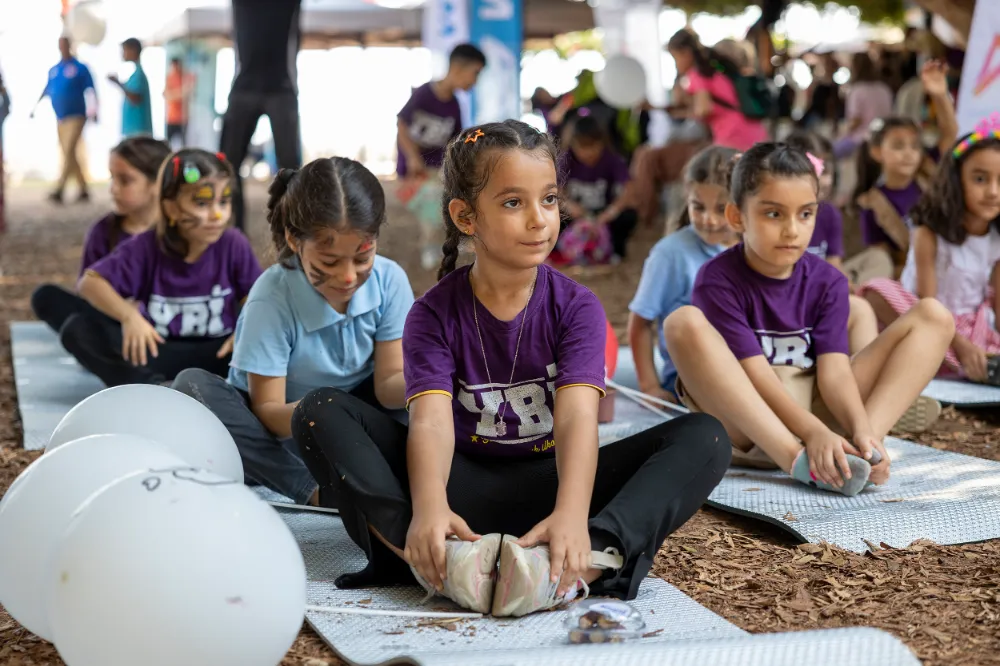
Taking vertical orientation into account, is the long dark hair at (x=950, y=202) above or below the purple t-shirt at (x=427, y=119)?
below

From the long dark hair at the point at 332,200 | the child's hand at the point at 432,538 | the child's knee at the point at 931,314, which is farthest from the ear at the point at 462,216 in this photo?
the child's knee at the point at 931,314

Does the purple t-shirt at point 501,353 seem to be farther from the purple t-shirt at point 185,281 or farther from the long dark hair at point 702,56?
the long dark hair at point 702,56

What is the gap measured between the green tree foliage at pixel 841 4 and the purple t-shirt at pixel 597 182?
505 centimetres

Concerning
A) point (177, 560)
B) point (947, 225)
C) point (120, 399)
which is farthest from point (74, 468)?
point (947, 225)

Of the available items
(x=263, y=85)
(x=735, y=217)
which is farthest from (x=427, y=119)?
(x=735, y=217)

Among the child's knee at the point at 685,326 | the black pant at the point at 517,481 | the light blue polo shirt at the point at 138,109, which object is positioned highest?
the light blue polo shirt at the point at 138,109

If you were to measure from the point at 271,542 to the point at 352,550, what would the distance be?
2.41ft

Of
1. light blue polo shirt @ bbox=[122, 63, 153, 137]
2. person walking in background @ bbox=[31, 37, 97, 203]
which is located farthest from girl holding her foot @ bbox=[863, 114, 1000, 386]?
light blue polo shirt @ bbox=[122, 63, 153, 137]

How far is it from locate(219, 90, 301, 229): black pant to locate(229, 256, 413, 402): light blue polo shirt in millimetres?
2724

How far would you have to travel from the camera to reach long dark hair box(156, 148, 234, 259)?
3342 millimetres

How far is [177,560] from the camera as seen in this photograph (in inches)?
56.9

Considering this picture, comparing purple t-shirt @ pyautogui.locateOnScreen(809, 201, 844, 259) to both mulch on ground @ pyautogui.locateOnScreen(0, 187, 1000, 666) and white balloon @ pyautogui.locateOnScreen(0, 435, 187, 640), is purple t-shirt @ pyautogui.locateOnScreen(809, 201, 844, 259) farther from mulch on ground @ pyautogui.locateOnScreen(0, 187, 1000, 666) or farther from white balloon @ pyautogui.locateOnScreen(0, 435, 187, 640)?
white balloon @ pyautogui.locateOnScreen(0, 435, 187, 640)

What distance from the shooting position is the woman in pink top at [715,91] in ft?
23.0

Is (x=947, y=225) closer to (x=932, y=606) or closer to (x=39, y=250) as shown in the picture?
(x=932, y=606)
